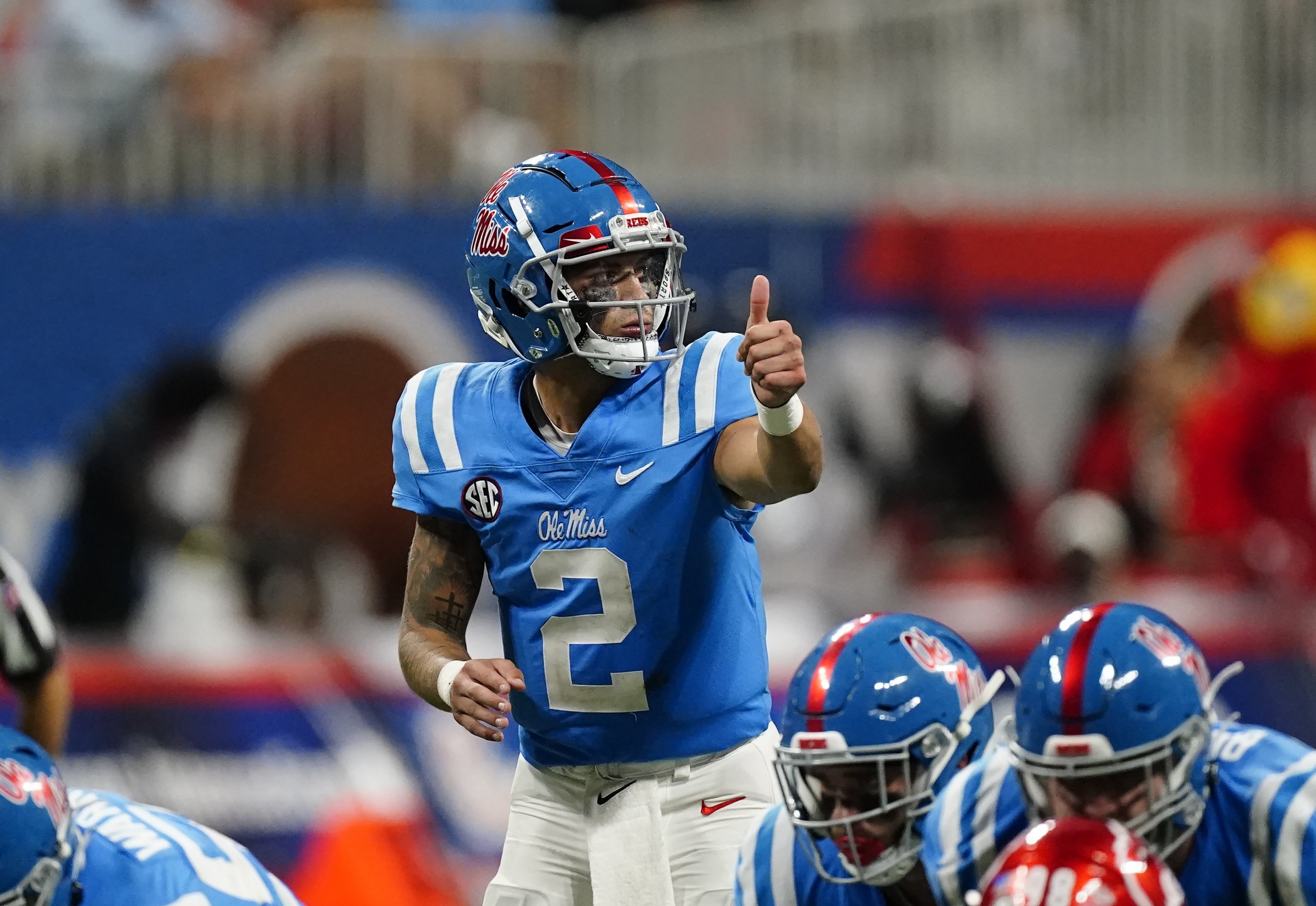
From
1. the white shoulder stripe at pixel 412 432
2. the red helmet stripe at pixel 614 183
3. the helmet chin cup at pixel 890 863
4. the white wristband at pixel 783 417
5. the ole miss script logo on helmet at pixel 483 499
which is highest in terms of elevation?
the red helmet stripe at pixel 614 183

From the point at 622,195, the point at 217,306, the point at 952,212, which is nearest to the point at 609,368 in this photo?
the point at 622,195

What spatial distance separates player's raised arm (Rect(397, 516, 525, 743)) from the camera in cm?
359

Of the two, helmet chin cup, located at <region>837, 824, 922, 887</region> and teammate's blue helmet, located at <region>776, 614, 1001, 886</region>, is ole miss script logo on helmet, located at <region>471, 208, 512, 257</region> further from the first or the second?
helmet chin cup, located at <region>837, 824, 922, 887</region>

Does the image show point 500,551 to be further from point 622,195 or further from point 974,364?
point 974,364

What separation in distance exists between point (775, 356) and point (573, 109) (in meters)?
6.09

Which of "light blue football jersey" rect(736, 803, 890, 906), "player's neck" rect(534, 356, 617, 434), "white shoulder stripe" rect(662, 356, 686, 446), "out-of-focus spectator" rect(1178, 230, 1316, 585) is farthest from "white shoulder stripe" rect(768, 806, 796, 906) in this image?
"out-of-focus spectator" rect(1178, 230, 1316, 585)

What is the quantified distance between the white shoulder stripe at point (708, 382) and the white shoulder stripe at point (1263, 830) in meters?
1.12

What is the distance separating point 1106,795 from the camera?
3.23 metres

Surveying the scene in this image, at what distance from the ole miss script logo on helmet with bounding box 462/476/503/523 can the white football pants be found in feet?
1.63

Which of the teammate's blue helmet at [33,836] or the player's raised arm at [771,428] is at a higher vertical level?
the player's raised arm at [771,428]

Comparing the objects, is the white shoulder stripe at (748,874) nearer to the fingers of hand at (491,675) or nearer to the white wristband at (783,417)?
the fingers of hand at (491,675)

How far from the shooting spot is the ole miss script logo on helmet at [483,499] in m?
3.64

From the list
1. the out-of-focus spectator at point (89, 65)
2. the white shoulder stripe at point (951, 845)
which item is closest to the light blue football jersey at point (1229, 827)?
the white shoulder stripe at point (951, 845)

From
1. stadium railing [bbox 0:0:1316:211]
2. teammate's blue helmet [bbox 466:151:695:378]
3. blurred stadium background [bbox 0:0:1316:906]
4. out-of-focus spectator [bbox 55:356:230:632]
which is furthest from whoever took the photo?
stadium railing [bbox 0:0:1316:211]
